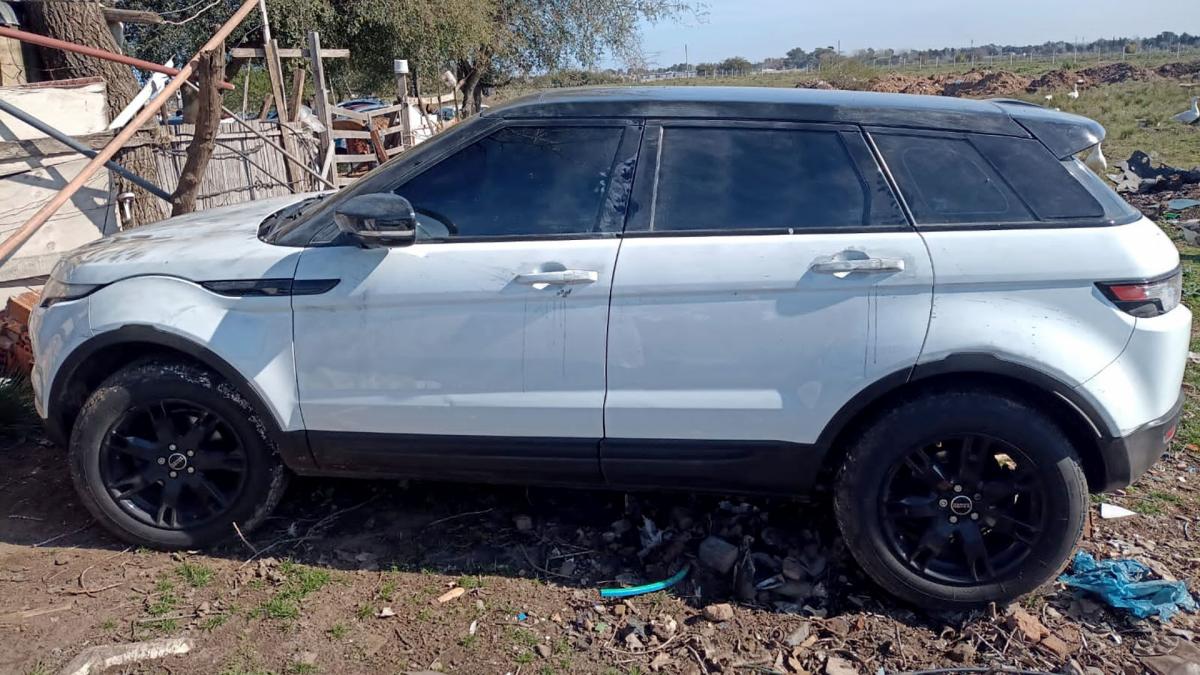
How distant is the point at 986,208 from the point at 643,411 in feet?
4.78

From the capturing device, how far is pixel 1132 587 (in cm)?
347

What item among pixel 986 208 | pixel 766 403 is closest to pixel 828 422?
pixel 766 403

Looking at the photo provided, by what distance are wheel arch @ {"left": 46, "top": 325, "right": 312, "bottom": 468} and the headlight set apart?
0.69 feet

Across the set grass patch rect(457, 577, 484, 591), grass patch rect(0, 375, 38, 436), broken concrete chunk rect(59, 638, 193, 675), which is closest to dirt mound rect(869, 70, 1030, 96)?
grass patch rect(0, 375, 38, 436)

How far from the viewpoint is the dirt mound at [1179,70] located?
43.9 meters

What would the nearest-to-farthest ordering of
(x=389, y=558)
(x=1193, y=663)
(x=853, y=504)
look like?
(x=1193, y=663), (x=853, y=504), (x=389, y=558)

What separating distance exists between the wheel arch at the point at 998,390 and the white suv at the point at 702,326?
0.01m

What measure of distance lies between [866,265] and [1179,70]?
52.2 m

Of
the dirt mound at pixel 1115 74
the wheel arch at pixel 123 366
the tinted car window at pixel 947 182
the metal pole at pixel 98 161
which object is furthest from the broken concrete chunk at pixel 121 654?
the dirt mound at pixel 1115 74

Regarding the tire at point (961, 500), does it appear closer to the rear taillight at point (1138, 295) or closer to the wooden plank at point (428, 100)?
the rear taillight at point (1138, 295)

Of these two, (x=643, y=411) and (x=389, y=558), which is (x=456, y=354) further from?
(x=389, y=558)

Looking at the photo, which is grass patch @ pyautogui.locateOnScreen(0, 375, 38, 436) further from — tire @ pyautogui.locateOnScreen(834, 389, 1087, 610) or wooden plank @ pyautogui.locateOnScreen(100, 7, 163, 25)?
tire @ pyautogui.locateOnScreen(834, 389, 1087, 610)

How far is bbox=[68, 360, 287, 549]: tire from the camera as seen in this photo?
3.69 meters

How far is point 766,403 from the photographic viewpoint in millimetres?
3354
